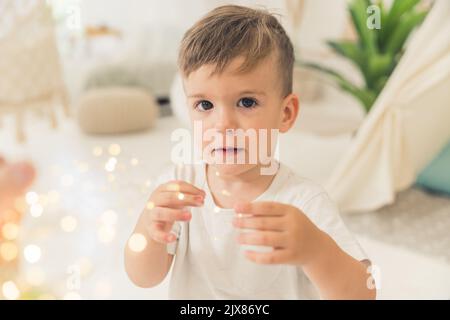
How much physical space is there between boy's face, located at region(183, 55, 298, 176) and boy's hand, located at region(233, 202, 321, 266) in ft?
0.26

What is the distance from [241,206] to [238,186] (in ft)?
0.41

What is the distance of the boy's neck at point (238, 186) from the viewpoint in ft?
1.61

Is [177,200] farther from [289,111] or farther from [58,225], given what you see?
[58,225]

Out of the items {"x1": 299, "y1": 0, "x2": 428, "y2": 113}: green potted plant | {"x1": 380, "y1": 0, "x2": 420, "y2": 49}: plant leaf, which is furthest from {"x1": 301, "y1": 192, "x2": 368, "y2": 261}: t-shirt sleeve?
{"x1": 299, "y1": 0, "x2": 428, "y2": 113}: green potted plant

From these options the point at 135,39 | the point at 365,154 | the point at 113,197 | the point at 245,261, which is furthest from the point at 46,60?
the point at 245,261

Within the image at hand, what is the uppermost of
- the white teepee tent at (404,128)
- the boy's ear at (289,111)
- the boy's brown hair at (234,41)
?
the boy's brown hair at (234,41)

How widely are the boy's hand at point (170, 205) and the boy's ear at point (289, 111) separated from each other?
10cm

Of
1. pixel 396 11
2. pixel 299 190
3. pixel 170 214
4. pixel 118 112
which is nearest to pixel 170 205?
pixel 170 214

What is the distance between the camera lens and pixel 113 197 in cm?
61

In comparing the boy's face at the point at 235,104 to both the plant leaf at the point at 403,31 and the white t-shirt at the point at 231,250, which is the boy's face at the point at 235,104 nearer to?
the white t-shirt at the point at 231,250

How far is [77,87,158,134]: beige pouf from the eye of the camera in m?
0.82

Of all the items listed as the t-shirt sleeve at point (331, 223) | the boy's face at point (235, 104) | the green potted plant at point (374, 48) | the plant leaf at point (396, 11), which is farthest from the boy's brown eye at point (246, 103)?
the green potted plant at point (374, 48)

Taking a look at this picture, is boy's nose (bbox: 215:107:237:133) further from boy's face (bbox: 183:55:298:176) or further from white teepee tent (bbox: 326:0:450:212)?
white teepee tent (bbox: 326:0:450:212)

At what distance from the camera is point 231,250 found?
1.63 feet
